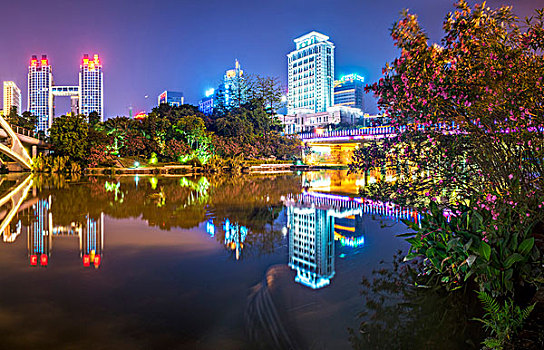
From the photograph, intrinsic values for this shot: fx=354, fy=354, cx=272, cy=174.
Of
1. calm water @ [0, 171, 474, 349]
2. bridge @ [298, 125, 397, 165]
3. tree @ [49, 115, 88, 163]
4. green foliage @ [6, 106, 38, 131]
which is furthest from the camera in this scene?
green foliage @ [6, 106, 38, 131]

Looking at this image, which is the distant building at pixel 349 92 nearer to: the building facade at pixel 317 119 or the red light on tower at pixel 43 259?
the building facade at pixel 317 119

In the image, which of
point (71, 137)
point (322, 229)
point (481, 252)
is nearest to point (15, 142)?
point (71, 137)

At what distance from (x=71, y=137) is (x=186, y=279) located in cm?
3614

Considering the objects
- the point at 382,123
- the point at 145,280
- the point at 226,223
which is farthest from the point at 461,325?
the point at 226,223

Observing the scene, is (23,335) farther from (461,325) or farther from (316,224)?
(316,224)

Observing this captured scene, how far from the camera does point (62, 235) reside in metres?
7.51

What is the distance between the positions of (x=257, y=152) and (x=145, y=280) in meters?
38.8

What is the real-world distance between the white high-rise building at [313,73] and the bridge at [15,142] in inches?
4256

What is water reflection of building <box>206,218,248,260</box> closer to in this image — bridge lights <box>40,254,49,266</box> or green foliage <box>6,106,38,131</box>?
bridge lights <box>40,254,49,266</box>

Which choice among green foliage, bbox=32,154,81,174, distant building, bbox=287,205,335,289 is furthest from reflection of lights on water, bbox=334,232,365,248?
green foliage, bbox=32,154,81,174

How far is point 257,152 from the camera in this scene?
43.4 meters

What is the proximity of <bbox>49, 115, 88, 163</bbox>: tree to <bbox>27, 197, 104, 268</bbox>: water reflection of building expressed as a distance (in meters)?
27.4

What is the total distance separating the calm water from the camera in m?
3.33

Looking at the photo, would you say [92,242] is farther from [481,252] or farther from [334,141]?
[334,141]
